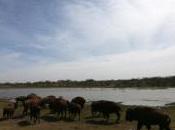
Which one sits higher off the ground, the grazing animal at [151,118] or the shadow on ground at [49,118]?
the grazing animal at [151,118]

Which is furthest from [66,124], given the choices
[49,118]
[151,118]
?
[151,118]

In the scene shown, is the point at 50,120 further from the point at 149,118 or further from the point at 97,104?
the point at 149,118

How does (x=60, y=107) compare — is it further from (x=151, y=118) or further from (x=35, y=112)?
(x=151, y=118)

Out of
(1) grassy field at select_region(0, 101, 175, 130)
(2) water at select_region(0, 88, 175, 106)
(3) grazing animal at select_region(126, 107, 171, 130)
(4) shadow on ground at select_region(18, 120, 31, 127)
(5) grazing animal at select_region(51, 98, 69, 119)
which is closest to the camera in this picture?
(3) grazing animal at select_region(126, 107, 171, 130)

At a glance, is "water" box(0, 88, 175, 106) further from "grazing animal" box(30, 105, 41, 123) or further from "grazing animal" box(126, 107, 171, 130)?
"grazing animal" box(126, 107, 171, 130)

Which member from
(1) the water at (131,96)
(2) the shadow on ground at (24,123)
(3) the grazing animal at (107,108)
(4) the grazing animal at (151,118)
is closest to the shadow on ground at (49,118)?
(2) the shadow on ground at (24,123)

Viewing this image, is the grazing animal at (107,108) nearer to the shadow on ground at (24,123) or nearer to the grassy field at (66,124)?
the grassy field at (66,124)

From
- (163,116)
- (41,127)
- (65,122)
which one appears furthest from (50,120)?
(163,116)

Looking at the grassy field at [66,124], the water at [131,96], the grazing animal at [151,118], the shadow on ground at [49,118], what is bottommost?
the grassy field at [66,124]

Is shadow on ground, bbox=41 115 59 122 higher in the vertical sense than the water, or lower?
lower

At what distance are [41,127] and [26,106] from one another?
26.4ft

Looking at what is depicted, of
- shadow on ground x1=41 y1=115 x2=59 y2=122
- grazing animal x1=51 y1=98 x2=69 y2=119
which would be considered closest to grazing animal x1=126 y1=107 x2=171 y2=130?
shadow on ground x1=41 y1=115 x2=59 y2=122

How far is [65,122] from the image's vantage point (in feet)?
102

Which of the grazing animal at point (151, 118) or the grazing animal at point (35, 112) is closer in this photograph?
the grazing animal at point (151, 118)
